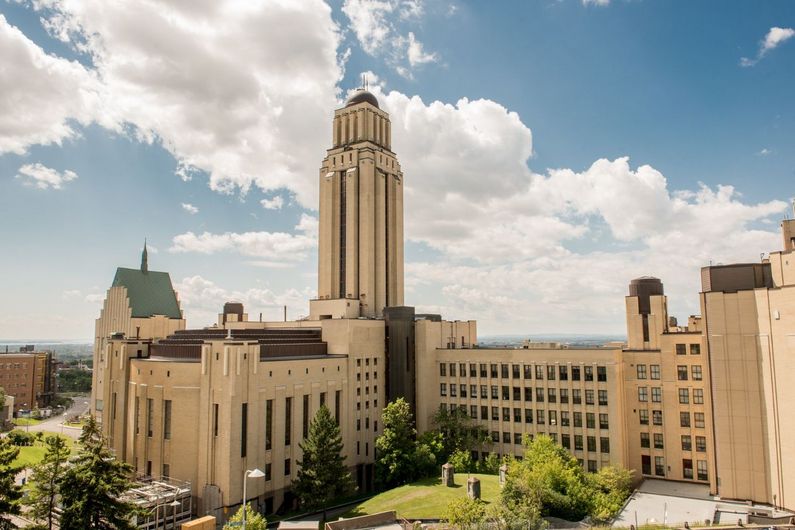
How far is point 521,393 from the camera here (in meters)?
66.9

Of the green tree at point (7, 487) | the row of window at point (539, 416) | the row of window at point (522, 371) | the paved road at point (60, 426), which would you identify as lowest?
the paved road at point (60, 426)

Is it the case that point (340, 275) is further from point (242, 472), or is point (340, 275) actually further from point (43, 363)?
point (43, 363)

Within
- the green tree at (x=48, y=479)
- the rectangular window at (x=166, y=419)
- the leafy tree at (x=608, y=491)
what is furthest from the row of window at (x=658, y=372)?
the green tree at (x=48, y=479)

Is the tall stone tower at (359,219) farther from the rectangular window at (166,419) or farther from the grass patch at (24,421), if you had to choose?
the grass patch at (24,421)

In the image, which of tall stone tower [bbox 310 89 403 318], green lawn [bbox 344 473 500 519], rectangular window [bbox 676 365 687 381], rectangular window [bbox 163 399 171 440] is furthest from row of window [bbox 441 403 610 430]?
rectangular window [bbox 163 399 171 440]

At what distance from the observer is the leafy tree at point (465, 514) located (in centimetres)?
3859

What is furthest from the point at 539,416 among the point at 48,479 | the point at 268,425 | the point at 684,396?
the point at 48,479

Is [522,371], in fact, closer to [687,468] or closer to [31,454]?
[687,468]

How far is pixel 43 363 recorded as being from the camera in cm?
14725

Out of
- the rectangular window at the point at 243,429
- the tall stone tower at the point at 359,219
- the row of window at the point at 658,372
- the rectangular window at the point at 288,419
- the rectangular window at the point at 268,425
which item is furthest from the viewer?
the tall stone tower at the point at 359,219

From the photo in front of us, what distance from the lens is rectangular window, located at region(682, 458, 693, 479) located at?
58688 mm

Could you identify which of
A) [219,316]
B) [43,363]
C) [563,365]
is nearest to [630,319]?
[563,365]

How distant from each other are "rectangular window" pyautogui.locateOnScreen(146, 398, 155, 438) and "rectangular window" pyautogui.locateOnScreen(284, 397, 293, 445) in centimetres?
1389

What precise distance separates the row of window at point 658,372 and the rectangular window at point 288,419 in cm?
4084
